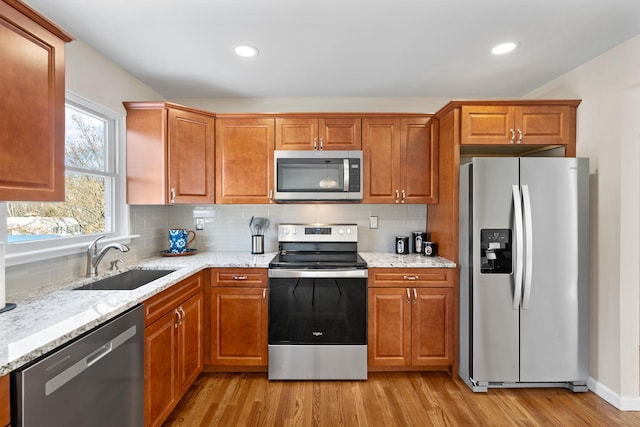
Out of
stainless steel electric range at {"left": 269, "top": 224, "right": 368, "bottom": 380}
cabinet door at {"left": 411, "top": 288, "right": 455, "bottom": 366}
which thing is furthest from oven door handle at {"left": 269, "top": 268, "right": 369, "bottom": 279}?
cabinet door at {"left": 411, "top": 288, "right": 455, "bottom": 366}

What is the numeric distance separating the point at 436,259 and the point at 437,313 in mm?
451

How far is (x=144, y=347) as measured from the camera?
1654mm

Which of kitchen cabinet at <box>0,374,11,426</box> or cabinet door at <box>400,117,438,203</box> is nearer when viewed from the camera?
kitchen cabinet at <box>0,374,11,426</box>

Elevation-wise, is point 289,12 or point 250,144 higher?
point 289,12

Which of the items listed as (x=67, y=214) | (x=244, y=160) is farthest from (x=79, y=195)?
(x=244, y=160)

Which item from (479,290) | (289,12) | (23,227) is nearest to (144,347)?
(23,227)

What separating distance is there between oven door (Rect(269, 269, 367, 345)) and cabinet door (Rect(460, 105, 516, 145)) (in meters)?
1.42

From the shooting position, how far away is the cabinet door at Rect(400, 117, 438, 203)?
9.28ft

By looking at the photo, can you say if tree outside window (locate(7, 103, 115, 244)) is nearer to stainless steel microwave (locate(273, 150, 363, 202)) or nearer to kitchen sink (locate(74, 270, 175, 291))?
kitchen sink (locate(74, 270, 175, 291))

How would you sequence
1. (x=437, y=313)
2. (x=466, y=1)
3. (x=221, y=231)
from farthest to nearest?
(x=221, y=231)
(x=437, y=313)
(x=466, y=1)

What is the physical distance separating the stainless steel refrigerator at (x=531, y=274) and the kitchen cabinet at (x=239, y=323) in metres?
1.63

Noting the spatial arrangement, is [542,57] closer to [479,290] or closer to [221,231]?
[479,290]

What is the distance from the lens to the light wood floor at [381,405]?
2.01 m

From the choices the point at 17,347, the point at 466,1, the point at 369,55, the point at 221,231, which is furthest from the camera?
the point at 221,231
